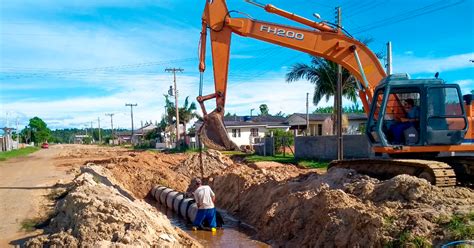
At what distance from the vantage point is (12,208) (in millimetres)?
13344

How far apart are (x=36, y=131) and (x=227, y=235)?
142798 millimetres

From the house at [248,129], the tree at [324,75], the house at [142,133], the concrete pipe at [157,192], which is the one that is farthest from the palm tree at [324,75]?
the house at [142,133]

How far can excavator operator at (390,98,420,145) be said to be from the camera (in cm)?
1143

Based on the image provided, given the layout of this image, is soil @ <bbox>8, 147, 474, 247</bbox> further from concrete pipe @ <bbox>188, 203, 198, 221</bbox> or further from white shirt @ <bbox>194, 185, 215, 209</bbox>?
concrete pipe @ <bbox>188, 203, 198, 221</bbox>

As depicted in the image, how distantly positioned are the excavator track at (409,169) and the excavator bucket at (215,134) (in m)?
3.64

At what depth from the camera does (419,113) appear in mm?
11305

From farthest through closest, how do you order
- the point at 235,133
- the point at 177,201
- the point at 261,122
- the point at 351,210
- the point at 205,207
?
the point at 261,122 → the point at 235,133 → the point at 177,201 → the point at 205,207 → the point at 351,210

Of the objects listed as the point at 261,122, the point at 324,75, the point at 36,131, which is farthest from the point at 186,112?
the point at 36,131

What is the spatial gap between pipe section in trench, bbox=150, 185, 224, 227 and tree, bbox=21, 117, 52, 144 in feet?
415

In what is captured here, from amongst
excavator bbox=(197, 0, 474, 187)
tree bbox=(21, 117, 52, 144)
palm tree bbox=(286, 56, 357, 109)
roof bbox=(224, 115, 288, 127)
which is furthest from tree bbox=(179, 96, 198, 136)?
tree bbox=(21, 117, 52, 144)

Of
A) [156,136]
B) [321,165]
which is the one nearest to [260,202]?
[321,165]

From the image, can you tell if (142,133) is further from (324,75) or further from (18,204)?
(18,204)

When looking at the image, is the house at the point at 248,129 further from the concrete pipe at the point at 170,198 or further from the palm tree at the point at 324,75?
the concrete pipe at the point at 170,198

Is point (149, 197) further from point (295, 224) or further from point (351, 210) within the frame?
point (351, 210)
